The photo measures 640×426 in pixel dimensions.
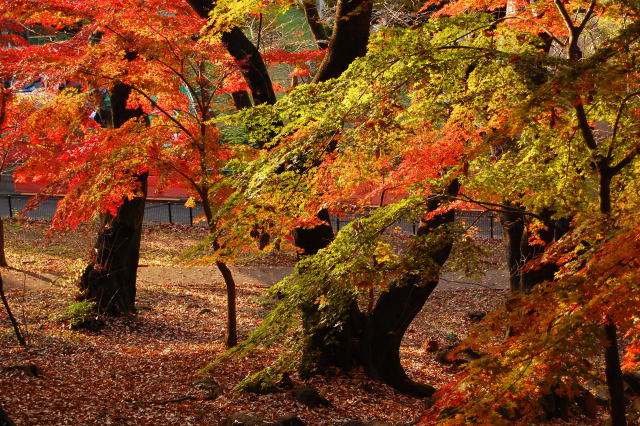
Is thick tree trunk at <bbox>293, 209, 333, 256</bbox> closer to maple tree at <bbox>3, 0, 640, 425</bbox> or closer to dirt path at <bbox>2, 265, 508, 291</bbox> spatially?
maple tree at <bbox>3, 0, 640, 425</bbox>

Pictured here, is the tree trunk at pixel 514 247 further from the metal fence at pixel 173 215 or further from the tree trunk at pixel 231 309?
the metal fence at pixel 173 215

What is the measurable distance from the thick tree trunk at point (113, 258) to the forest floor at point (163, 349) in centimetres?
50

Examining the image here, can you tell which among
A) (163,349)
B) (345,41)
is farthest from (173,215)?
(345,41)

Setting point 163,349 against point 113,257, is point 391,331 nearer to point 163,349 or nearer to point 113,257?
point 163,349

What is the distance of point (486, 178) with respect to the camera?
8.84 metres

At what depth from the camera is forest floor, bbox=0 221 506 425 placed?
336 inches

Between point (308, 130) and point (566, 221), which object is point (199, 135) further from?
point (566, 221)

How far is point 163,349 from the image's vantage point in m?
12.0

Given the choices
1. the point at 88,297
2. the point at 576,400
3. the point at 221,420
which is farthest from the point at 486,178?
the point at 88,297

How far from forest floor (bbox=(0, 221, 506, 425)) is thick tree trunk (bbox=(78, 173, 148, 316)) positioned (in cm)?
50

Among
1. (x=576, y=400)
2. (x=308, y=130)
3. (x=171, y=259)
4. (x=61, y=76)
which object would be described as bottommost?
(x=576, y=400)

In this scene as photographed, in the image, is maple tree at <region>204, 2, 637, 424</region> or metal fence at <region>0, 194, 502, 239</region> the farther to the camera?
metal fence at <region>0, 194, 502, 239</region>

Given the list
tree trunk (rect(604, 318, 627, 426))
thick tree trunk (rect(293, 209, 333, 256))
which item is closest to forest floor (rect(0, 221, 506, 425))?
thick tree trunk (rect(293, 209, 333, 256))

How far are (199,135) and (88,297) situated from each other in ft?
15.8
